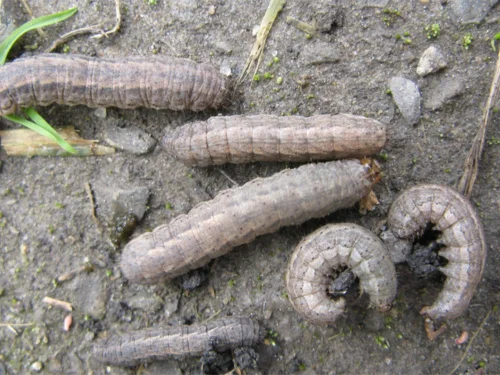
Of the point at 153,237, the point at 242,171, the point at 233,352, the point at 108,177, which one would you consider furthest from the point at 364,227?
the point at 108,177

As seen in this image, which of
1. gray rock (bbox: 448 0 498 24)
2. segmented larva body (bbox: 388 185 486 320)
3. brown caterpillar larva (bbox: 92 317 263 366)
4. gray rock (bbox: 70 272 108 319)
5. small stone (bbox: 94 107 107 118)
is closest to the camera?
segmented larva body (bbox: 388 185 486 320)

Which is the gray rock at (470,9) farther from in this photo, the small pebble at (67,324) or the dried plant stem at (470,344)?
the small pebble at (67,324)

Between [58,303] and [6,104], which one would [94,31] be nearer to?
[6,104]

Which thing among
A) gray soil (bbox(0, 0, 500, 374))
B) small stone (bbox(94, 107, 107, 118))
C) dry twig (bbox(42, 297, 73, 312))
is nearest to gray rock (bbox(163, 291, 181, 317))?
gray soil (bbox(0, 0, 500, 374))

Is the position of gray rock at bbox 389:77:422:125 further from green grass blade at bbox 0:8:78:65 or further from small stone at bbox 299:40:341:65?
green grass blade at bbox 0:8:78:65

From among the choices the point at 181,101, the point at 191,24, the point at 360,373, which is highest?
the point at 191,24

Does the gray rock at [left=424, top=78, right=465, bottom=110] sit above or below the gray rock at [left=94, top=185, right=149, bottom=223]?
above

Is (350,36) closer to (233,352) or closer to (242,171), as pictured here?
(242,171)
